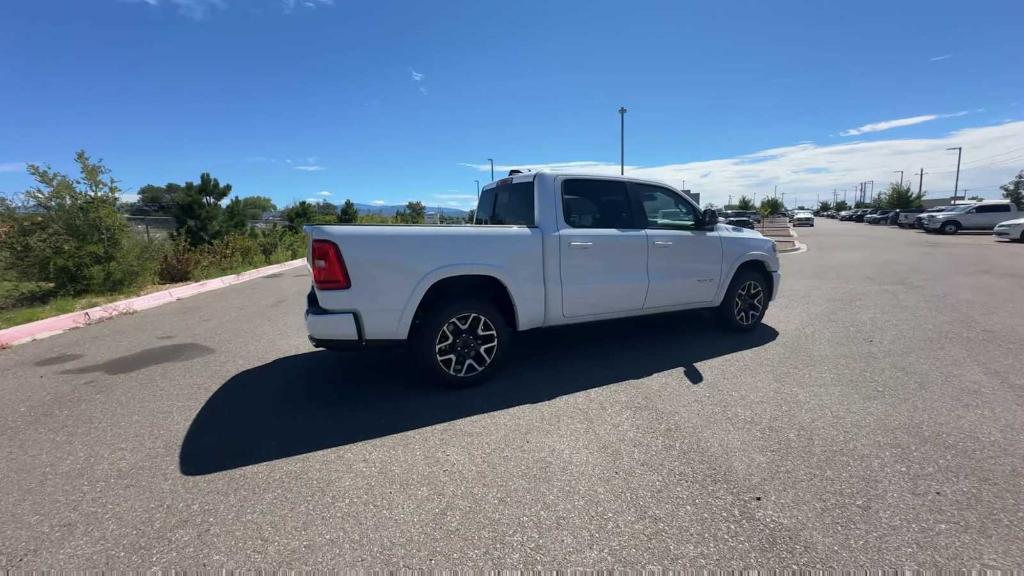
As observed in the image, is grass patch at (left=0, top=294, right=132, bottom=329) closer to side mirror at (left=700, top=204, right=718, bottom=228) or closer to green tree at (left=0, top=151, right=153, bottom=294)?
green tree at (left=0, top=151, right=153, bottom=294)

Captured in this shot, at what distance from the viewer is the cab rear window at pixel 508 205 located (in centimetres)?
478

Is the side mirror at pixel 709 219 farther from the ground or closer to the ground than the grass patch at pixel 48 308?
farther from the ground

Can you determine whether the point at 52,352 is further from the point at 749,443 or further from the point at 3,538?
the point at 749,443

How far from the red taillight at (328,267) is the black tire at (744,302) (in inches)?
175

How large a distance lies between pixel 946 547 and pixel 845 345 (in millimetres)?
3810

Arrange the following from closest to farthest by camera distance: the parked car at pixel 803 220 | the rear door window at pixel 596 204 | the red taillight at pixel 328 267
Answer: the red taillight at pixel 328 267 < the rear door window at pixel 596 204 < the parked car at pixel 803 220

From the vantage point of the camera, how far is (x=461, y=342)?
13.9 ft

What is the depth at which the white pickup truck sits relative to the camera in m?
3.80

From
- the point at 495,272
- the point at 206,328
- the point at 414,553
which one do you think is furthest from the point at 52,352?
the point at 414,553

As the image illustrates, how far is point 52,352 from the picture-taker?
5961 millimetres

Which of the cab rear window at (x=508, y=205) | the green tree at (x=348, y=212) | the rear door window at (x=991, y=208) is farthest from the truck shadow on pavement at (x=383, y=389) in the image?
the rear door window at (x=991, y=208)

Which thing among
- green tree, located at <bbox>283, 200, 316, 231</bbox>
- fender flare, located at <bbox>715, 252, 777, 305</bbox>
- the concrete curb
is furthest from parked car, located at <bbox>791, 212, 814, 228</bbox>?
the concrete curb

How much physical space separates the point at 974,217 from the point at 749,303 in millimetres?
35254

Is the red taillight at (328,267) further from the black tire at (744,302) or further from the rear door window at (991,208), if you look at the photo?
the rear door window at (991,208)
